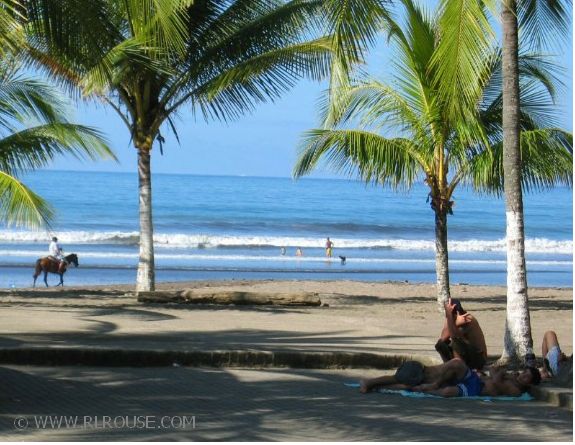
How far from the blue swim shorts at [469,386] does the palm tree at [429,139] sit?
8200 millimetres

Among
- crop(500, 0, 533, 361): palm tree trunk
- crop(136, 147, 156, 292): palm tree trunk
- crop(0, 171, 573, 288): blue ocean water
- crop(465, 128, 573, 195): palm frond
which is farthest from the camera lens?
crop(0, 171, 573, 288): blue ocean water

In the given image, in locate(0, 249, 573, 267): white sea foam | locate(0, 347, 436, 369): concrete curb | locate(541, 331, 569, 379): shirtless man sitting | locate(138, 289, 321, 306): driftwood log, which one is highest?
locate(0, 249, 573, 267): white sea foam

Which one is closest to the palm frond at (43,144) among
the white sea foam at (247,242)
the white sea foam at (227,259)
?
the white sea foam at (227,259)

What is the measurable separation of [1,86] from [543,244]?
42830 mm

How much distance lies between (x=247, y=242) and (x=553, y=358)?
41025 millimetres

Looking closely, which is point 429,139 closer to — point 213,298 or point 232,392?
point 213,298

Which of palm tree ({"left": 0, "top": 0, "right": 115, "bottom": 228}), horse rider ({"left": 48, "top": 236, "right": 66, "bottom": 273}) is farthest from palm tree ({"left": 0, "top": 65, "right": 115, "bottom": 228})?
horse rider ({"left": 48, "top": 236, "right": 66, "bottom": 273})

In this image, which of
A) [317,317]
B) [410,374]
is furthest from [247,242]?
[410,374]

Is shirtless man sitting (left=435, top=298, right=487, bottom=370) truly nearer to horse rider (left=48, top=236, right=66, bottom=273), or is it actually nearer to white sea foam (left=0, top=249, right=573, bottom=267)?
horse rider (left=48, top=236, right=66, bottom=273)

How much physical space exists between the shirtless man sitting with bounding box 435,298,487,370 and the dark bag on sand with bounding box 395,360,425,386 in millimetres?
1094

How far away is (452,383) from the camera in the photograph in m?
10.2

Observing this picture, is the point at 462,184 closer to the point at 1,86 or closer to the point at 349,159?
the point at 349,159

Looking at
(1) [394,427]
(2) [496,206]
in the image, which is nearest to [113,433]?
(1) [394,427]

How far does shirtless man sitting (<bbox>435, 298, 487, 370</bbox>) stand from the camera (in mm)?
11328
